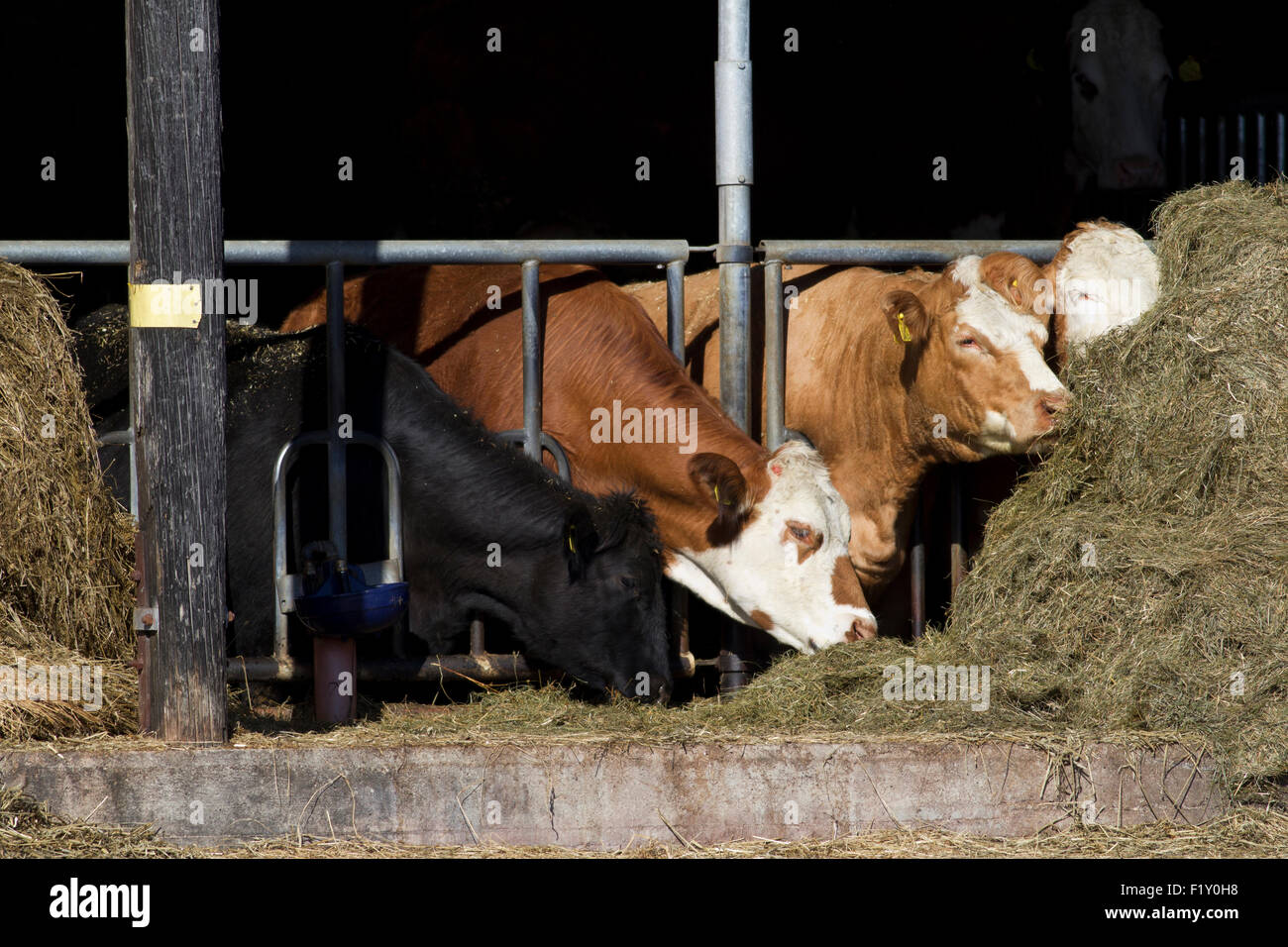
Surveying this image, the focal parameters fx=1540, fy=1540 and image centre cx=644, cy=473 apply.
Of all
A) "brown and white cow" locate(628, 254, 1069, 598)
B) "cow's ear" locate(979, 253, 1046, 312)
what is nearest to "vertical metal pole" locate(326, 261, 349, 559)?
"brown and white cow" locate(628, 254, 1069, 598)

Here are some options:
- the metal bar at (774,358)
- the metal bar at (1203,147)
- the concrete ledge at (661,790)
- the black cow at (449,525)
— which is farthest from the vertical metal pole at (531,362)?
the metal bar at (1203,147)

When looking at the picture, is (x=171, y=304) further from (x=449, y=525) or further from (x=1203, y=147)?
(x=1203, y=147)

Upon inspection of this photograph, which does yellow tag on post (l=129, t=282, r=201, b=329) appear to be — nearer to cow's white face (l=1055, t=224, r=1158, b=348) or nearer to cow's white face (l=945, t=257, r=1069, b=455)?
cow's white face (l=945, t=257, r=1069, b=455)

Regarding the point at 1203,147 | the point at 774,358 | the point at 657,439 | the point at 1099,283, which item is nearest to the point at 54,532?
the point at 657,439

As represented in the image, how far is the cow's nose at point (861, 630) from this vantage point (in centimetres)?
566

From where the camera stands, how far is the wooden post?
4512 mm

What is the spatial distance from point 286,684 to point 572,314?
1908 millimetres

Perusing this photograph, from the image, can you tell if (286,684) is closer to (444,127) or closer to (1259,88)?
(444,127)

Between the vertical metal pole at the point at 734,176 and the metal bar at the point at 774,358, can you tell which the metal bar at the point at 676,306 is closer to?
the vertical metal pole at the point at 734,176

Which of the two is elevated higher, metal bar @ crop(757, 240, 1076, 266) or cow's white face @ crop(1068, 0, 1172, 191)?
cow's white face @ crop(1068, 0, 1172, 191)

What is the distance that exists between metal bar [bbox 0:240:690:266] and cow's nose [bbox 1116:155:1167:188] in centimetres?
363

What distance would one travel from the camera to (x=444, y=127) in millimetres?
11320

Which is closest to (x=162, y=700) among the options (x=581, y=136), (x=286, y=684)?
(x=286, y=684)

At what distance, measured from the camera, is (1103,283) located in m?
5.88
